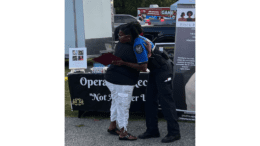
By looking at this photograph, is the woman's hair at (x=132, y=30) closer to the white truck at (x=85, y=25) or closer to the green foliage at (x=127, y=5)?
the white truck at (x=85, y=25)

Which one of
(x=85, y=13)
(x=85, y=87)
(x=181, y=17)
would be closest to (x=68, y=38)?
(x=85, y=13)

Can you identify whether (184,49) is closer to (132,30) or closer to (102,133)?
(132,30)

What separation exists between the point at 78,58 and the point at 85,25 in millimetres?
4150

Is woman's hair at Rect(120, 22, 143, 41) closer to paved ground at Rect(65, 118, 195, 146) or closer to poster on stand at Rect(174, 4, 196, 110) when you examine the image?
poster on stand at Rect(174, 4, 196, 110)

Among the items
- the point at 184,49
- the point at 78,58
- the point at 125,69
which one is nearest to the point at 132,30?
the point at 125,69

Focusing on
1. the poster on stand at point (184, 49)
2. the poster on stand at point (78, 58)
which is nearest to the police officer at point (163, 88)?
the poster on stand at point (184, 49)

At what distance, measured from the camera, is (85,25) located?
8.88m

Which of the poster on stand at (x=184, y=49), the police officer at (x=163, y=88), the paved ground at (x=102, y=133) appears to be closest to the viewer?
the police officer at (x=163, y=88)

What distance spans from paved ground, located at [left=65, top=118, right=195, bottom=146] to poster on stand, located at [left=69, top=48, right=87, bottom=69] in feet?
3.11

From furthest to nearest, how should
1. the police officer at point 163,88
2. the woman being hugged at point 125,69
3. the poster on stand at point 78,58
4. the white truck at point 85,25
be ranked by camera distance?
the white truck at point 85,25 → the poster on stand at point 78,58 → the police officer at point 163,88 → the woman being hugged at point 125,69

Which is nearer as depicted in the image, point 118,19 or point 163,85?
point 163,85

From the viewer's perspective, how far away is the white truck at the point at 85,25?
881 cm

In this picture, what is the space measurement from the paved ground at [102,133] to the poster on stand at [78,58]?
3.11ft

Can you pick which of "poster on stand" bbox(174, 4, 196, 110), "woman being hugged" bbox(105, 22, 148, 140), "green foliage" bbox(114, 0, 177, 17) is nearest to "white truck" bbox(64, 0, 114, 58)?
"poster on stand" bbox(174, 4, 196, 110)
